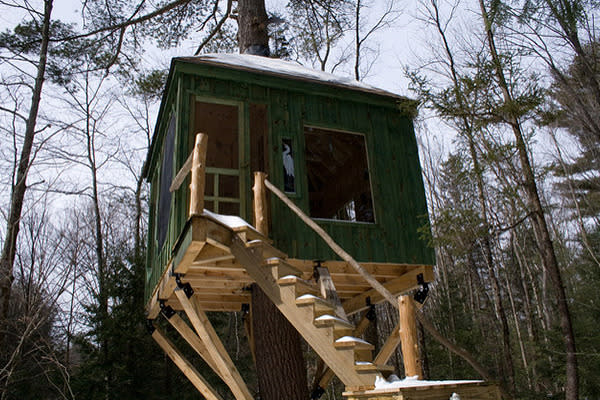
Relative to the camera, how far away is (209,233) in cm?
424

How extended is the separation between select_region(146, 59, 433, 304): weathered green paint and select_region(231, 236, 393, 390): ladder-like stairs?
852 millimetres

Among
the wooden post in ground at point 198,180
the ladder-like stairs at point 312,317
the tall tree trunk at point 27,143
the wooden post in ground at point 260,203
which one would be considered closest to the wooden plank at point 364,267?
the wooden post in ground at point 260,203

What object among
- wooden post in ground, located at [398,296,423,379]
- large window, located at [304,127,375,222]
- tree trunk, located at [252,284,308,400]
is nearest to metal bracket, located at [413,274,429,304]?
tree trunk, located at [252,284,308,400]

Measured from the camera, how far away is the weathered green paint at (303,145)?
17.5 feet

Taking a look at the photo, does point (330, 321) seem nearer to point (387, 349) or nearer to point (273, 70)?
point (387, 349)

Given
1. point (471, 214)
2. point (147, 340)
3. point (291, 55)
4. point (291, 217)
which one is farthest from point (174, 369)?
point (291, 55)

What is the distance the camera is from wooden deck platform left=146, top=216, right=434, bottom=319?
14.2 ft

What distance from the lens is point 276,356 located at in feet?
18.7

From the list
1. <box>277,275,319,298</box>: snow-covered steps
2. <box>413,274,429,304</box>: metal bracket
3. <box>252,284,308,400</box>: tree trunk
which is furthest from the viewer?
<box>413,274,429,304</box>: metal bracket

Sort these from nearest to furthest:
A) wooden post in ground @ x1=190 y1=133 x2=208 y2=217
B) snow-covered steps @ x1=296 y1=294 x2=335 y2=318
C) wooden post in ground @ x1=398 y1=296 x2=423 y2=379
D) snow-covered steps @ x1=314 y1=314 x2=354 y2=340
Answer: wooden post in ground @ x1=398 y1=296 x2=423 y2=379
snow-covered steps @ x1=314 y1=314 x2=354 y2=340
snow-covered steps @ x1=296 y1=294 x2=335 y2=318
wooden post in ground @ x1=190 y1=133 x2=208 y2=217

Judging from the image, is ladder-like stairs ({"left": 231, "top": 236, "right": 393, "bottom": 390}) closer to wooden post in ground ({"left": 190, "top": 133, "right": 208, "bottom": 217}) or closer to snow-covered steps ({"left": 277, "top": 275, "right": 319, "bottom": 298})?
snow-covered steps ({"left": 277, "top": 275, "right": 319, "bottom": 298})

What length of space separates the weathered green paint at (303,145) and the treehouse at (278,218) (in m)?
0.01

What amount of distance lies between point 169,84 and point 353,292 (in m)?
4.27

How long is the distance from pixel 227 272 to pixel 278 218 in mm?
968
